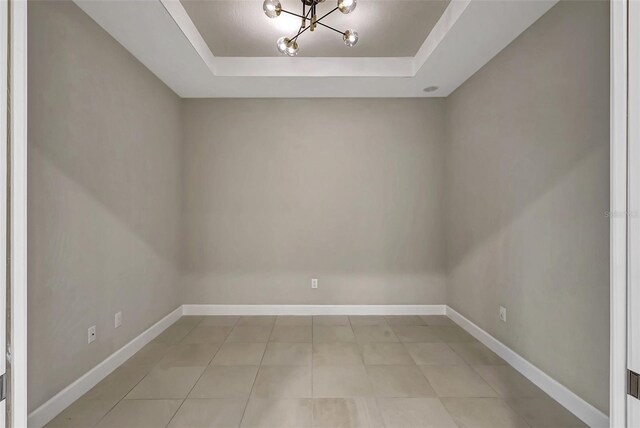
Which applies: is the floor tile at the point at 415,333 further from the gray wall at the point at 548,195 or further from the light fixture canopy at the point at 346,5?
the light fixture canopy at the point at 346,5

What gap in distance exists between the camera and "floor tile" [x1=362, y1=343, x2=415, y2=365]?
8.55 ft

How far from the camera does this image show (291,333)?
3.21 metres

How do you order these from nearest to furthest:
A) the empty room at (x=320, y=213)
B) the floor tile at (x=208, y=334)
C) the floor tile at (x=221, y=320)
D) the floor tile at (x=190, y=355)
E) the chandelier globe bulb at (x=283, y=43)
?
the empty room at (x=320, y=213) → the chandelier globe bulb at (x=283, y=43) → the floor tile at (x=190, y=355) → the floor tile at (x=208, y=334) → the floor tile at (x=221, y=320)

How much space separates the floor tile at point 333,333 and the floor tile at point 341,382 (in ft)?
1.83

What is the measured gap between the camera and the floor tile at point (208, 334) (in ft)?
9.97

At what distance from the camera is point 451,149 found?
12.0 ft

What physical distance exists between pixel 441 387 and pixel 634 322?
6.04 ft

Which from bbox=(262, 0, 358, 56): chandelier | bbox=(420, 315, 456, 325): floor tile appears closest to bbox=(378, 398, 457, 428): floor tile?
bbox=(420, 315, 456, 325): floor tile

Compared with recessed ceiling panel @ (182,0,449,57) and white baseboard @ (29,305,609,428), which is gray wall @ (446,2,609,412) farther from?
recessed ceiling panel @ (182,0,449,57)

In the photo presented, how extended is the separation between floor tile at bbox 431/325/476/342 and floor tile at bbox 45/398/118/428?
2876 millimetres

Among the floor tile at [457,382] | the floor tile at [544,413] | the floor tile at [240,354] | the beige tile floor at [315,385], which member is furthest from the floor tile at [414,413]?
the floor tile at [240,354]

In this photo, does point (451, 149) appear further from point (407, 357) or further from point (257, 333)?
point (257, 333)
